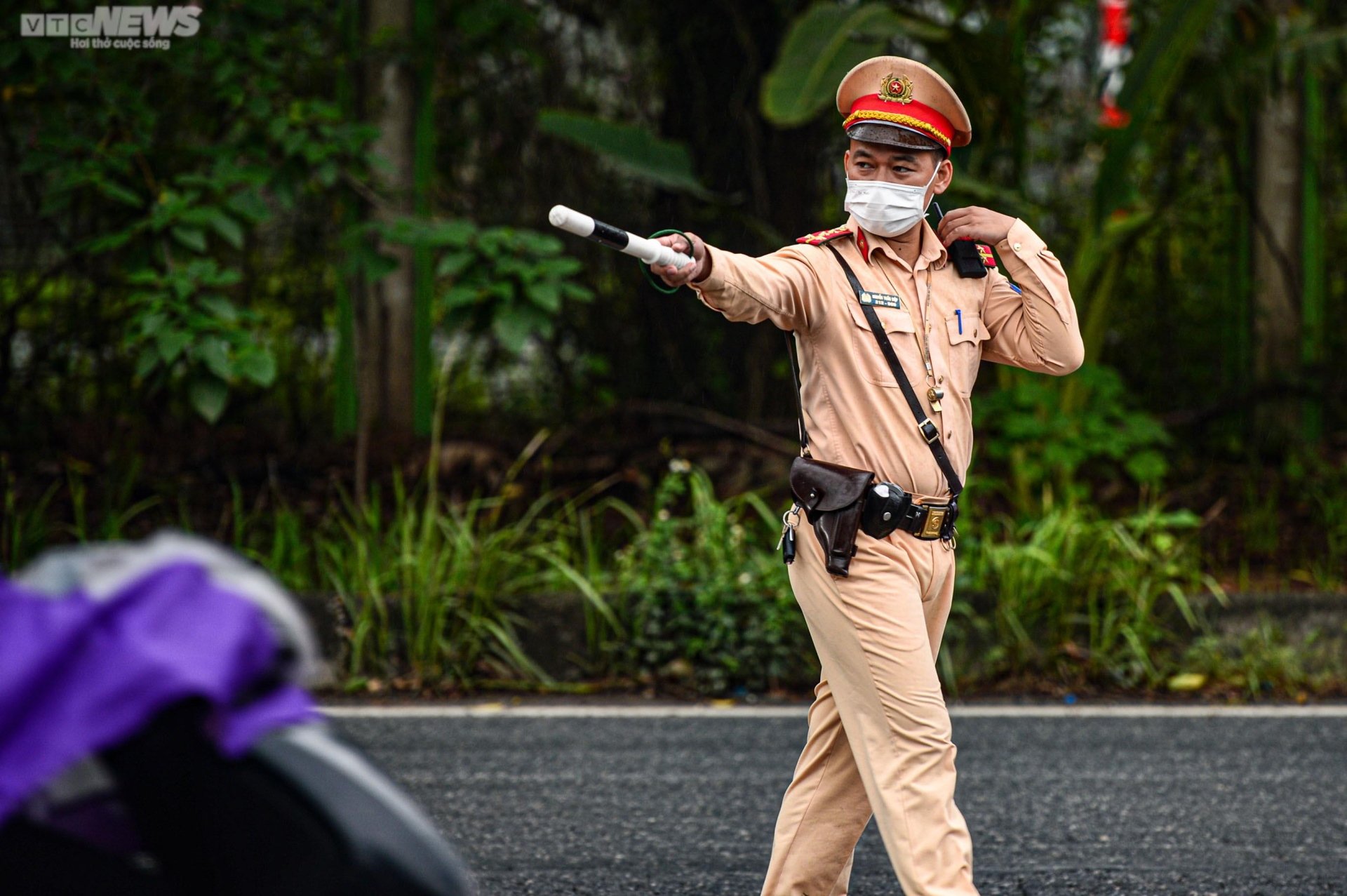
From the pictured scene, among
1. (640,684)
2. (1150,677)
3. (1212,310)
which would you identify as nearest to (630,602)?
(640,684)

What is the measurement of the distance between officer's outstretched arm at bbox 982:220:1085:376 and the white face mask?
0.73 ft

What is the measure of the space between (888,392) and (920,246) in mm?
361

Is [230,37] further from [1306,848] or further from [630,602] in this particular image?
[1306,848]

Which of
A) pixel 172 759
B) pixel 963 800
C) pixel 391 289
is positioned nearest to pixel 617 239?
pixel 172 759

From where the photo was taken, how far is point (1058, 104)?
396 inches

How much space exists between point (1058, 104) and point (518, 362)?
12.9 feet

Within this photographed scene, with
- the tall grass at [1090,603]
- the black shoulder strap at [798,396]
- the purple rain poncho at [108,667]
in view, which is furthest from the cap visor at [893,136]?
the tall grass at [1090,603]

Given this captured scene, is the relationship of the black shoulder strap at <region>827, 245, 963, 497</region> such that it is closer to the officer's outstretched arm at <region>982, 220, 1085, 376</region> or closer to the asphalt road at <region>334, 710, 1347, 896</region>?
the officer's outstretched arm at <region>982, 220, 1085, 376</region>

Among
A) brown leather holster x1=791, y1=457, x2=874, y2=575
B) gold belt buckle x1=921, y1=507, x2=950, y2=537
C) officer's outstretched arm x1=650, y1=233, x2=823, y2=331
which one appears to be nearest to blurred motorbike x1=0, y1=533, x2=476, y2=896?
officer's outstretched arm x1=650, y1=233, x2=823, y2=331

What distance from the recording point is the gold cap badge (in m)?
3.09

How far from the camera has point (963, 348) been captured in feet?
10.4

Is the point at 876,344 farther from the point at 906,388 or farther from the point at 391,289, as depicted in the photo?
the point at 391,289

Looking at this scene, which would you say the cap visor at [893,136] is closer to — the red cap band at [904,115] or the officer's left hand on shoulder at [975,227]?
the red cap band at [904,115]

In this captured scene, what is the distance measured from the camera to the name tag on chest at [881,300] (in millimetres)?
→ 3082
